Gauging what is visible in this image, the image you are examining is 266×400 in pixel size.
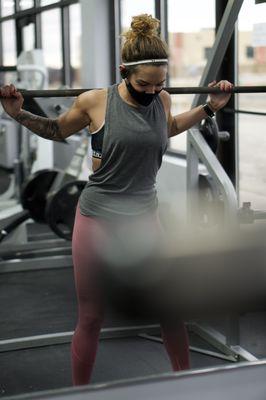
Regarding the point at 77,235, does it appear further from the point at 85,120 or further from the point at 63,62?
the point at 63,62

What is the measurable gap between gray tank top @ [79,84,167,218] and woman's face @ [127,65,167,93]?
7cm

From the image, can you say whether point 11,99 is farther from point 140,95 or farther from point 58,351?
point 58,351

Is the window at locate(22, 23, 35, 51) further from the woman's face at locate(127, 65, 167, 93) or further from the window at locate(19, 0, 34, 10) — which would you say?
the woman's face at locate(127, 65, 167, 93)

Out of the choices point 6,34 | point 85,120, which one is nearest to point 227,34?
point 85,120

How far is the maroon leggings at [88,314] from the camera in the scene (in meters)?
2.10

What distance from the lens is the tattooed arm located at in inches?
82.4

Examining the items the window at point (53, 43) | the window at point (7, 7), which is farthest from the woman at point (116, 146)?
the window at point (7, 7)

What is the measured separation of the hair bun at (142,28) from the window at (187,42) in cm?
297

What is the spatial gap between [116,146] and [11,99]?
0.34 metres

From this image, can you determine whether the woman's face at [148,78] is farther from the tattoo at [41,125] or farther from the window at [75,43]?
the window at [75,43]

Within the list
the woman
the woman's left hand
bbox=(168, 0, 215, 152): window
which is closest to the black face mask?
the woman

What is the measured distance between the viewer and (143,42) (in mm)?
1988

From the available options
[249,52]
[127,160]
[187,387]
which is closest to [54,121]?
[127,160]

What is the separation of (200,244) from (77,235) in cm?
94
